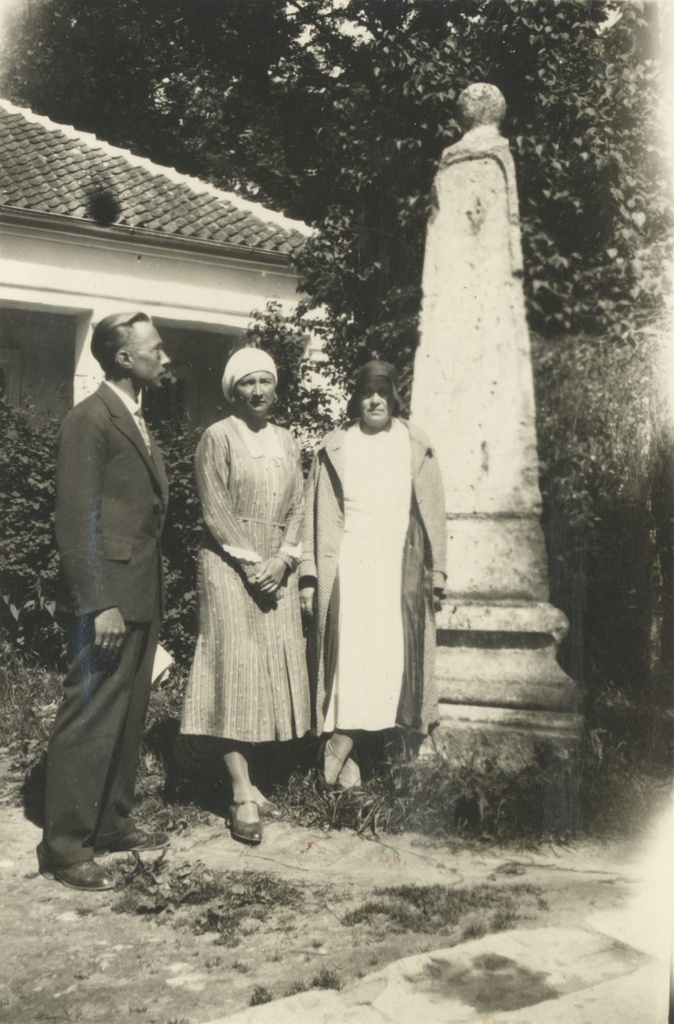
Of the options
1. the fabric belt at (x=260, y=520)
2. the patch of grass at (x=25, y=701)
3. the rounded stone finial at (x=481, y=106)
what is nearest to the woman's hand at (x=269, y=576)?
the fabric belt at (x=260, y=520)

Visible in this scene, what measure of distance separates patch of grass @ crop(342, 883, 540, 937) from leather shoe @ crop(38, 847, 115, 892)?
891mm

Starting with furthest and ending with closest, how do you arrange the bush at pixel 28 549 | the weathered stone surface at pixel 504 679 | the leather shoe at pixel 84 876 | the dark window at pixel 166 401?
the dark window at pixel 166 401
the bush at pixel 28 549
the weathered stone surface at pixel 504 679
the leather shoe at pixel 84 876

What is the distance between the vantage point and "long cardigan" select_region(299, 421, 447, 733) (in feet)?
14.1

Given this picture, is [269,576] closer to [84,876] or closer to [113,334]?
[113,334]

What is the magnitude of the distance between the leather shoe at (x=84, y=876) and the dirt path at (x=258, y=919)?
39 millimetres

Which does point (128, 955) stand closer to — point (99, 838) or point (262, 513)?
point (99, 838)

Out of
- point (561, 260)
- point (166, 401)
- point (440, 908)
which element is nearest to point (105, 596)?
point (440, 908)

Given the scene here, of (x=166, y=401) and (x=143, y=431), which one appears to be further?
(x=166, y=401)

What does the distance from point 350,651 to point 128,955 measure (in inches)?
68.6

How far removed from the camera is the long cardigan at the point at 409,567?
4.30 metres

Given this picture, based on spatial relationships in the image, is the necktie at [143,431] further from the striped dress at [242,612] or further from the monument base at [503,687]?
the monument base at [503,687]

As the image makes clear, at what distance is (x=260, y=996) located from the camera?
8.38 feet

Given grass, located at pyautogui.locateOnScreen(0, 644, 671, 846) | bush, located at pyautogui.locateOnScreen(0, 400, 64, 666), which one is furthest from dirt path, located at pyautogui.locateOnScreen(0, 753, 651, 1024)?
bush, located at pyautogui.locateOnScreen(0, 400, 64, 666)

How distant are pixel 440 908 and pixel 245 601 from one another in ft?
4.96
